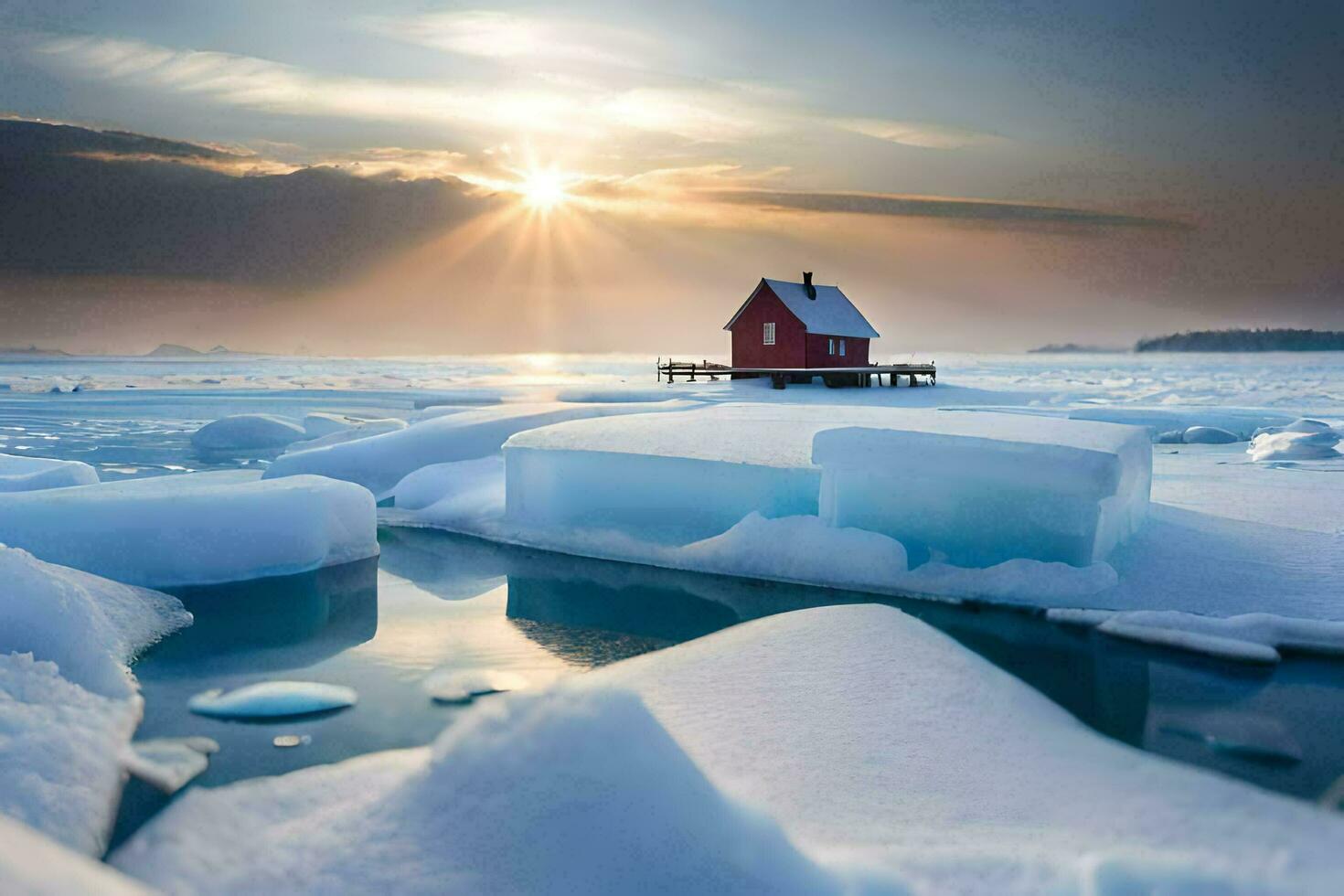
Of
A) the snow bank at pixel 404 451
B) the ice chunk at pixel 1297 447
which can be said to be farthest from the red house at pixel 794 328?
the snow bank at pixel 404 451

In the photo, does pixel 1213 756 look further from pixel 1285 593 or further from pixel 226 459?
pixel 226 459

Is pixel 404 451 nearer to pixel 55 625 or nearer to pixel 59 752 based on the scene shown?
pixel 55 625

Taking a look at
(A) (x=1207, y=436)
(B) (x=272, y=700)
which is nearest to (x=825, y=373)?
(A) (x=1207, y=436)

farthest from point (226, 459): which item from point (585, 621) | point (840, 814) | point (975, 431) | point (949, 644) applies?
point (840, 814)

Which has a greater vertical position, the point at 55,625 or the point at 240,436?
the point at 55,625

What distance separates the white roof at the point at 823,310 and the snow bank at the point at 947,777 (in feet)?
77.5

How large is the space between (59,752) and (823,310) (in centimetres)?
2721

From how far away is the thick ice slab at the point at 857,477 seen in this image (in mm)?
7285

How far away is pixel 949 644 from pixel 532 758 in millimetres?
3107

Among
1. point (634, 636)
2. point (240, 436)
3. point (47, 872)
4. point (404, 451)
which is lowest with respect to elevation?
point (634, 636)

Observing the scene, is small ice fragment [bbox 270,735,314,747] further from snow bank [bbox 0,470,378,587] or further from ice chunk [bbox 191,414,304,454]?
ice chunk [bbox 191,414,304,454]

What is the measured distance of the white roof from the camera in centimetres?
2838

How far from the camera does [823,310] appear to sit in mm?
29516

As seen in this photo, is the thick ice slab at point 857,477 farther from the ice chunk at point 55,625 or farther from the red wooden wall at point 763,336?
the red wooden wall at point 763,336
